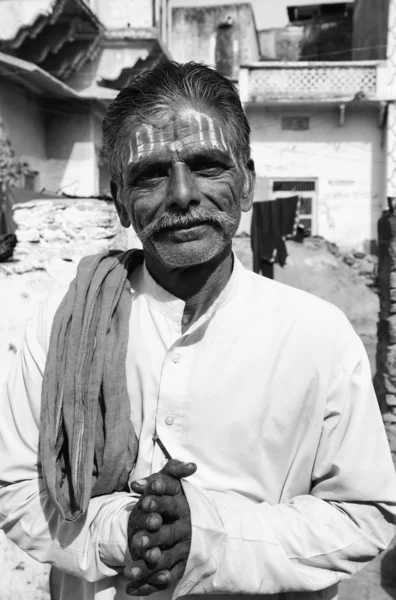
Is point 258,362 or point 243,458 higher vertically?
point 258,362

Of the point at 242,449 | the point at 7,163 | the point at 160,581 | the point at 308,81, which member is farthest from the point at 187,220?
the point at 308,81

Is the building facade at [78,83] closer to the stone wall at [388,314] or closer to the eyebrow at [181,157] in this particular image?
the stone wall at [388,314]

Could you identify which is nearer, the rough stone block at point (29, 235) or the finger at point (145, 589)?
the finger at point (145, 589)

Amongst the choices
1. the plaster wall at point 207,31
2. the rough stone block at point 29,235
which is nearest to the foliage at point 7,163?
the rough stone block at point 29,235

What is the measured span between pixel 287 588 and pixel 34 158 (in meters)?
9.43

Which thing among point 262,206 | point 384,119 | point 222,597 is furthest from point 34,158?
point 222,597

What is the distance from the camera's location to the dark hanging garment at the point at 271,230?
9906 millimetres

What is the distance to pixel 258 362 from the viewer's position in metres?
1.38

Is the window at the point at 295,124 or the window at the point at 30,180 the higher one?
the window at the point at 295,124

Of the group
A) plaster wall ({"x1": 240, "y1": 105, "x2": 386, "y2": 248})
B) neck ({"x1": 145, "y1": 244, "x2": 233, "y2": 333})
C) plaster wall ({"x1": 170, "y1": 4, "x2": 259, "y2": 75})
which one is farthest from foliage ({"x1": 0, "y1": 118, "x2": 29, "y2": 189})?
plaster wall ({"x1": 170, "y1": 4, "x2": 259, "y2": 75})

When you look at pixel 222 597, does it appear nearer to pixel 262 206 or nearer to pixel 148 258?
pixel 148 258

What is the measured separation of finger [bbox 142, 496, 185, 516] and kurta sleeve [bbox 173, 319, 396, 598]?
0.10 feet

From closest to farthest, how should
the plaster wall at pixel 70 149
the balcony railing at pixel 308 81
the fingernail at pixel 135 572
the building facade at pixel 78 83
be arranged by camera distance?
the fingernail at pixel 135 572
the building facade at pixel 78 83
the plaster wall at pixel 70 149
the balcony railing at pixel 308 81

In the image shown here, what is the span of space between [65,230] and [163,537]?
238 centimetres
